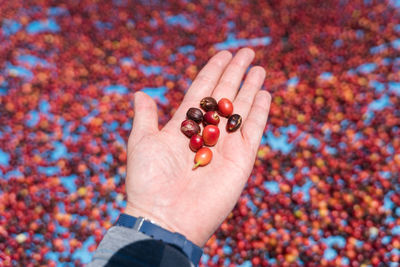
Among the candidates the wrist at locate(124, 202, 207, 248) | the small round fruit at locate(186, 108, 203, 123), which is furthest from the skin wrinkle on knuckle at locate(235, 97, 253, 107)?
the wrist at locate(124, 202, 207, 248)

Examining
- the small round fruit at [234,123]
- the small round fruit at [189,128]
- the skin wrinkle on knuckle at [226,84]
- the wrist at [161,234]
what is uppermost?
the skin wrinkle on knuckle at [226,84]

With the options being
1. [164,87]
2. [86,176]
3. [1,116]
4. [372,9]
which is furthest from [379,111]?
[1,116]

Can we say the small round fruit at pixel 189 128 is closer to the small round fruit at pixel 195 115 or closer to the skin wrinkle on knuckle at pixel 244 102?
the small round fruit at pixel 195 115

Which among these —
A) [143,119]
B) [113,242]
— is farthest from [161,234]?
[143,119]

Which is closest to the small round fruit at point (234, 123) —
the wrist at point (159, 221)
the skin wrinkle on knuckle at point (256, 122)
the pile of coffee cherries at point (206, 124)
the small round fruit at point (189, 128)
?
the pile of coffee cherries at point (206, 124)

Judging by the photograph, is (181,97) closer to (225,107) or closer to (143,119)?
(225,107)

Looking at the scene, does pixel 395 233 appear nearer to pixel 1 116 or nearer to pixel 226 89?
pixel 226 89

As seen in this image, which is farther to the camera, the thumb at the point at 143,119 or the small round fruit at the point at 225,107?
the small round fruit at the point at 225,107
